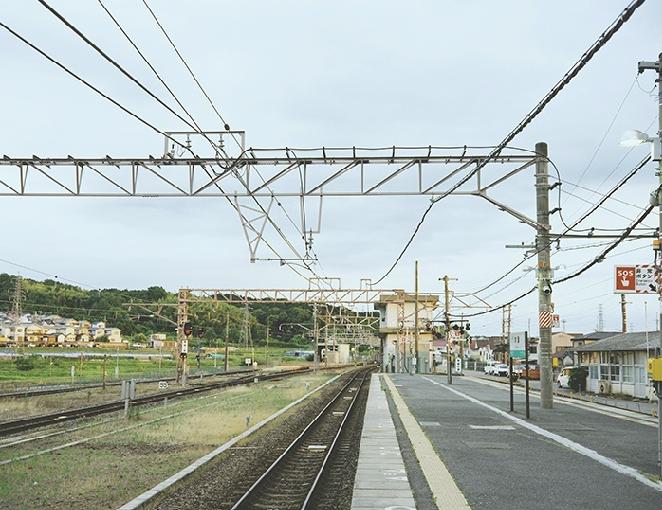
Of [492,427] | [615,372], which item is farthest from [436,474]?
[615,372]

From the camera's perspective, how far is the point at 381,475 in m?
12.3

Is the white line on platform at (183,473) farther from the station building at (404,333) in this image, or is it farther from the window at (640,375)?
the station building at (404,333)

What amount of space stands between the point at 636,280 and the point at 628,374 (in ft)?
71.3

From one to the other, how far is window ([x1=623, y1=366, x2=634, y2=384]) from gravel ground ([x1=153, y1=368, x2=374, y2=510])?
1958cm

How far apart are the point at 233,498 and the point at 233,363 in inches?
3621

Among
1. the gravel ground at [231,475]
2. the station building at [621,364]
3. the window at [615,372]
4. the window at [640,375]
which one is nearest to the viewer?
the gravel ground at [231,475]

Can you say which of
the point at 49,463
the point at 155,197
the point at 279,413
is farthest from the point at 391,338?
the point at 49,463

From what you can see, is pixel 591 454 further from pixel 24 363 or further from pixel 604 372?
pixel 24 363

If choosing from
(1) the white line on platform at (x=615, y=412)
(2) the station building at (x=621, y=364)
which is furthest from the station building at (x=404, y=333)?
(1) the white line on platform at (x=615, y=412)

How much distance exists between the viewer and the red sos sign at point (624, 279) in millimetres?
17500

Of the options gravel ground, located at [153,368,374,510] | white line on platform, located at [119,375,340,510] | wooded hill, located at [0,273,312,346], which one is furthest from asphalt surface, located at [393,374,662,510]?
wooded hill, located at [0,273,312,346]

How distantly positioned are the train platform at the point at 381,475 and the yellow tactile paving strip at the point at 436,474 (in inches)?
14.3

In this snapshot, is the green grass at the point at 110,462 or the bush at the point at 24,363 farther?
the bush at the point at 24,363

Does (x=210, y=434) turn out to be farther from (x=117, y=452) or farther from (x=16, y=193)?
(x=16, y=193)
